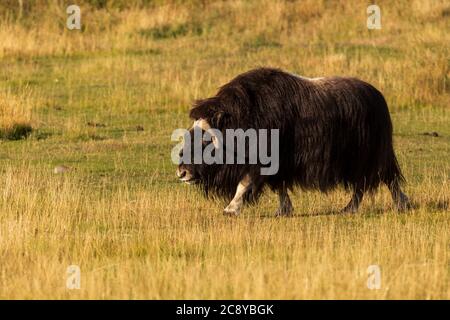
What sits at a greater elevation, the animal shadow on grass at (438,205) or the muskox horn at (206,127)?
the muskox horn at (206,127)

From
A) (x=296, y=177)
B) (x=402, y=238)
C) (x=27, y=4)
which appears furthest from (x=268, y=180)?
(x=27, y=4)

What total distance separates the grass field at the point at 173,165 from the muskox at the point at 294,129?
0.97 feet

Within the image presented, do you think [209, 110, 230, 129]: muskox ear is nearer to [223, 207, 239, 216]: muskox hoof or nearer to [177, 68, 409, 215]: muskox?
[177, 68, 409, 215]: muskox

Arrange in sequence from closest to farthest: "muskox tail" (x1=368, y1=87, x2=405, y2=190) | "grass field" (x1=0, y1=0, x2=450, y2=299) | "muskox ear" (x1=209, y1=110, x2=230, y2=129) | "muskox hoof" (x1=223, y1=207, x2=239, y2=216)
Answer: "grass field" (x1=0, y1=0, x2=450, y2=299) < "muskox ear" (x1=209, y1=110, x2=230, y2=129) < "muskox hoof" (x1=223, y1=207, x2=239, y2=216) < "muskox tail" (x1=368, y1=87, x2=405, y2=190)

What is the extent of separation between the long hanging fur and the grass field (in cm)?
38

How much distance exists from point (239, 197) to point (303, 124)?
36.0 inches

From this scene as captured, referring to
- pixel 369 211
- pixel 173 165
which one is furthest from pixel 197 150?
pixel 173 165

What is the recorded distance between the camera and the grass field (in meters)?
Answer: 8.91

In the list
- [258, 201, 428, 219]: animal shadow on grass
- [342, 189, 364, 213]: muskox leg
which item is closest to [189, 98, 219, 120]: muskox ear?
[258, 201, 428, 219]: animal shadow on grass

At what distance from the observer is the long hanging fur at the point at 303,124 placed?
457 inches

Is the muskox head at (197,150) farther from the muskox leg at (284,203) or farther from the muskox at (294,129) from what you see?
the muskox leg at (284,203)

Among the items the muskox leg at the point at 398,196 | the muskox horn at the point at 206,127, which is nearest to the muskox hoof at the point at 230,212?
the muskox horn at the point at 206,127

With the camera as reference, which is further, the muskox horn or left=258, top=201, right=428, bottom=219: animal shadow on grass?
left=258, top=201, right=428, bottom=219: animal shadow on grass

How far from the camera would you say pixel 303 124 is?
1171 cm
